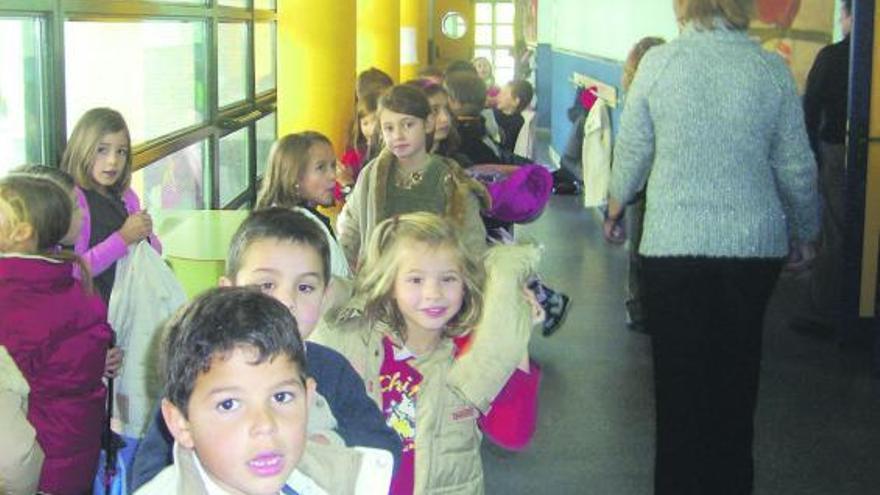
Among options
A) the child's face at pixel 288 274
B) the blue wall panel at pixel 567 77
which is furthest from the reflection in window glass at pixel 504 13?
the child's face at pixel 288 274

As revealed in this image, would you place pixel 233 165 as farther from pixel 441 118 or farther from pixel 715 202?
pixel 715 202

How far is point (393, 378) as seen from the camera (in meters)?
2.68

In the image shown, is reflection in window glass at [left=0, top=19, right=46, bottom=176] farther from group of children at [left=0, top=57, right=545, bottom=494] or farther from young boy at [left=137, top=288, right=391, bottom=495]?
young boy at [left=137, top=288, right=391, bottom=495]

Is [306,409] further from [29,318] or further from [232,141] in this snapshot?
[232,141]

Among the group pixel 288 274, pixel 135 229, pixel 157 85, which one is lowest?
pixel 135 229

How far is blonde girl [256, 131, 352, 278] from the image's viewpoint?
4.11m

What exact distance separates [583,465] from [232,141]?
410cm

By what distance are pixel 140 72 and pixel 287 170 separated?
1.92 m

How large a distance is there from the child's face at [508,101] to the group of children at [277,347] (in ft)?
21.6

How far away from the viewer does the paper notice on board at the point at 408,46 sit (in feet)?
50.7

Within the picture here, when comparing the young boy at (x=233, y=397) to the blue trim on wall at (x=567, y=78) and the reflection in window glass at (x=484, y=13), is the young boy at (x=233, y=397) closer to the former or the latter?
the blue trim on wall at (x=567, y=78)

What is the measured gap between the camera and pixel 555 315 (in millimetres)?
6484

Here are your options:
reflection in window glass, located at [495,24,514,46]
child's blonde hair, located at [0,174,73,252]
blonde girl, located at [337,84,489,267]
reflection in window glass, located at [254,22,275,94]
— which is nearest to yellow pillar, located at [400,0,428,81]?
reflection in window glass, located at [254,22,275,94]

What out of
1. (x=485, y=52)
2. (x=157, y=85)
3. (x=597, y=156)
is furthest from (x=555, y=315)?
(x=485, y=52)
